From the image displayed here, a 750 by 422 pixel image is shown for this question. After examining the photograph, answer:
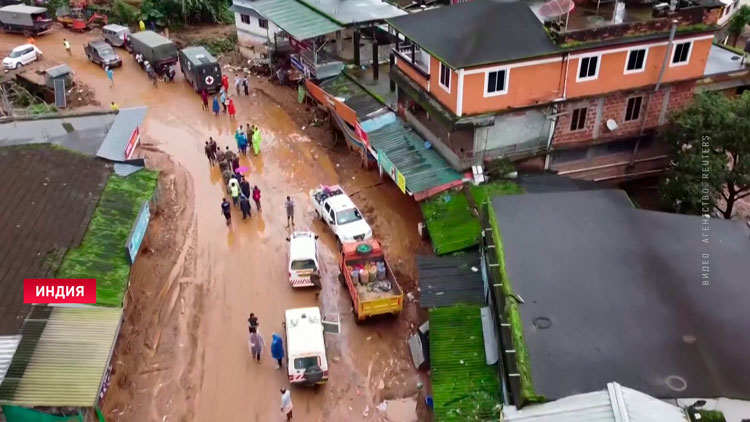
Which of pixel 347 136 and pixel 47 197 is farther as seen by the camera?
pixel 347 136

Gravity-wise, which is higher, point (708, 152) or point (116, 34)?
point (708, 152)

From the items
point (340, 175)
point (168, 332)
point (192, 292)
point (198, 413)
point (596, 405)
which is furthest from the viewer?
point (340, 175)

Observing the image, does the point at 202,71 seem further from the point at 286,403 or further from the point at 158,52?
the point at 286,403

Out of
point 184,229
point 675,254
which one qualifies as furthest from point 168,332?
point 675,254

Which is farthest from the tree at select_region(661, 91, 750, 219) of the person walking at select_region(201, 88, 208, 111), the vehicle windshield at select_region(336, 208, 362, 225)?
the person walking at select_region(201, 88, 208, 111)

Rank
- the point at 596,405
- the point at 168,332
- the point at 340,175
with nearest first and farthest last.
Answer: the point at 596,405
the point at 168,332
the point at 340,175

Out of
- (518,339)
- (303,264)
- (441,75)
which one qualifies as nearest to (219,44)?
(441,75)

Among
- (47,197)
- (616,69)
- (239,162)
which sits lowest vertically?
(239,162)

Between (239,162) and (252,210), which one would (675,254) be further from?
(239,162)
